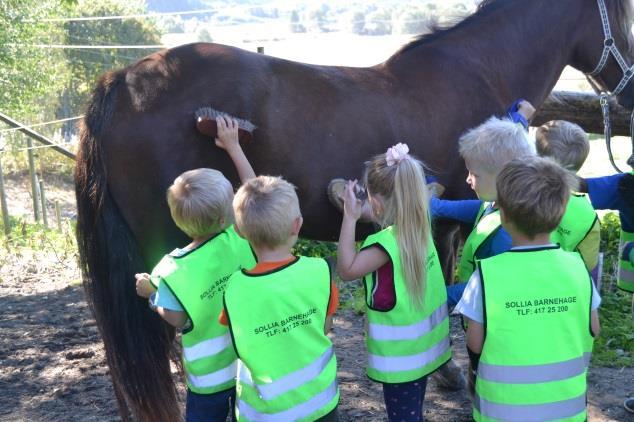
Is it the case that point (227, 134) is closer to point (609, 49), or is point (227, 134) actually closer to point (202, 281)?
point (202, 281)

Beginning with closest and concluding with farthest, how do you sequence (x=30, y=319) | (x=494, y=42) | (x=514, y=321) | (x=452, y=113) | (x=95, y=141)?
1. (x=514, y=321)
2. (x=95, y=141)
3. (x=452, y=113)
4. (x=494, y=42)
5. (x=30, y=319)

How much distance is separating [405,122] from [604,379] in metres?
1.85

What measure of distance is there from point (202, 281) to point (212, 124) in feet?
2.45

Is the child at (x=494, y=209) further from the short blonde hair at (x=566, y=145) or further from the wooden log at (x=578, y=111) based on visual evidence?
the wooden log at (x=578, y=111)

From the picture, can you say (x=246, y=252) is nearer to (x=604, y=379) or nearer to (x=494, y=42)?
(x=494, y=42)

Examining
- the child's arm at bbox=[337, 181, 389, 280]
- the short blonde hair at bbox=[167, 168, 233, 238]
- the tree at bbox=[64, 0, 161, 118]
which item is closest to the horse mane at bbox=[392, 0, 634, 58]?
the child's arm at bbox=[337, 181, 389, 280]

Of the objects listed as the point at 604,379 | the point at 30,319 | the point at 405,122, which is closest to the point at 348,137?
the point at 405,122

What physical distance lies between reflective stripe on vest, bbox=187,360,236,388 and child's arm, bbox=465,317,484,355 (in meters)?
0.85

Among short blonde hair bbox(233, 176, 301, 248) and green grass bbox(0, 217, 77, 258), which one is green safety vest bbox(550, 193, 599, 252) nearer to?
short blonde hair bbox(233, 176, 301, 248)

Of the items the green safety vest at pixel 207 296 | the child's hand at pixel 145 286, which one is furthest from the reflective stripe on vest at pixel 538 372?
the child's hand at pixel 145 286

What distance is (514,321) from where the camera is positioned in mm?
1893

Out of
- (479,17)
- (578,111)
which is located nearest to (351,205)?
(479,17)

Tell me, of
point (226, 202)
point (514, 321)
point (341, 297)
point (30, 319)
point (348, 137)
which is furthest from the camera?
point (341, 297)

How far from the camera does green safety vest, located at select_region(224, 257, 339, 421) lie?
1958 millimetres
